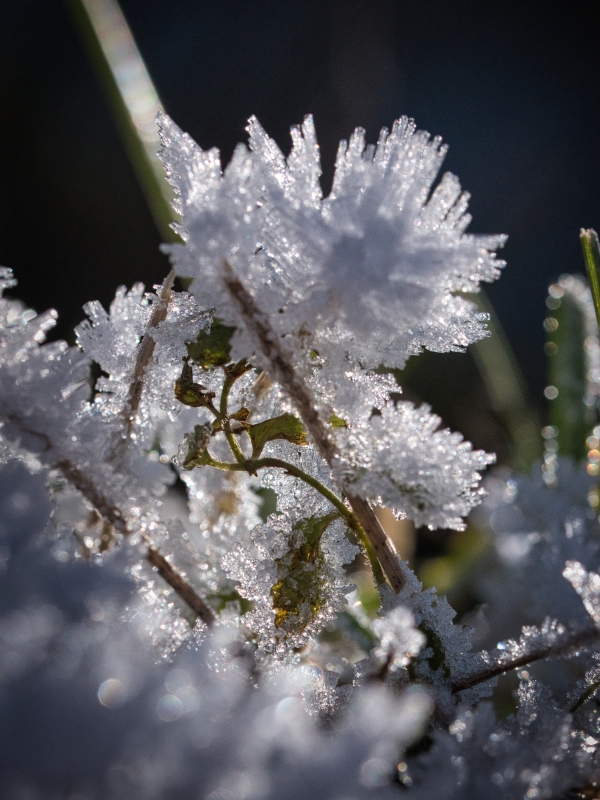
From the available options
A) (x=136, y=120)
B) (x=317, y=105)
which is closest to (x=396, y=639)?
(x=136, y=120)

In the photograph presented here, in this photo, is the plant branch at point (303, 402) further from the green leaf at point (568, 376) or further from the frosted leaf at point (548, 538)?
the green leaf at point (568, 376)

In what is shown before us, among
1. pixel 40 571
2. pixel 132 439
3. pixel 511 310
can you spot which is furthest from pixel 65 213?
pixel 40 571

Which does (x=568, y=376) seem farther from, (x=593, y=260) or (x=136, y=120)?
(x=136, y=120)

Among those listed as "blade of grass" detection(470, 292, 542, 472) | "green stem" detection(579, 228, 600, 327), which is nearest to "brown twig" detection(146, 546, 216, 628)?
"green stem" detection(579, 228, 600, 327)

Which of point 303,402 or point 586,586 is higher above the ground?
point 303,402

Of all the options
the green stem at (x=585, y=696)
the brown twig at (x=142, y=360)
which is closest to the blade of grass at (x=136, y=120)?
the brown twig at (x=142, y=360)

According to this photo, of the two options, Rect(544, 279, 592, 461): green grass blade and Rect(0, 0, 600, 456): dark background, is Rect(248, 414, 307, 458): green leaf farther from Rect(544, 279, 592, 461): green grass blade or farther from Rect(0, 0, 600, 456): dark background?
Rect(0, 0, 600, 456): dark background
